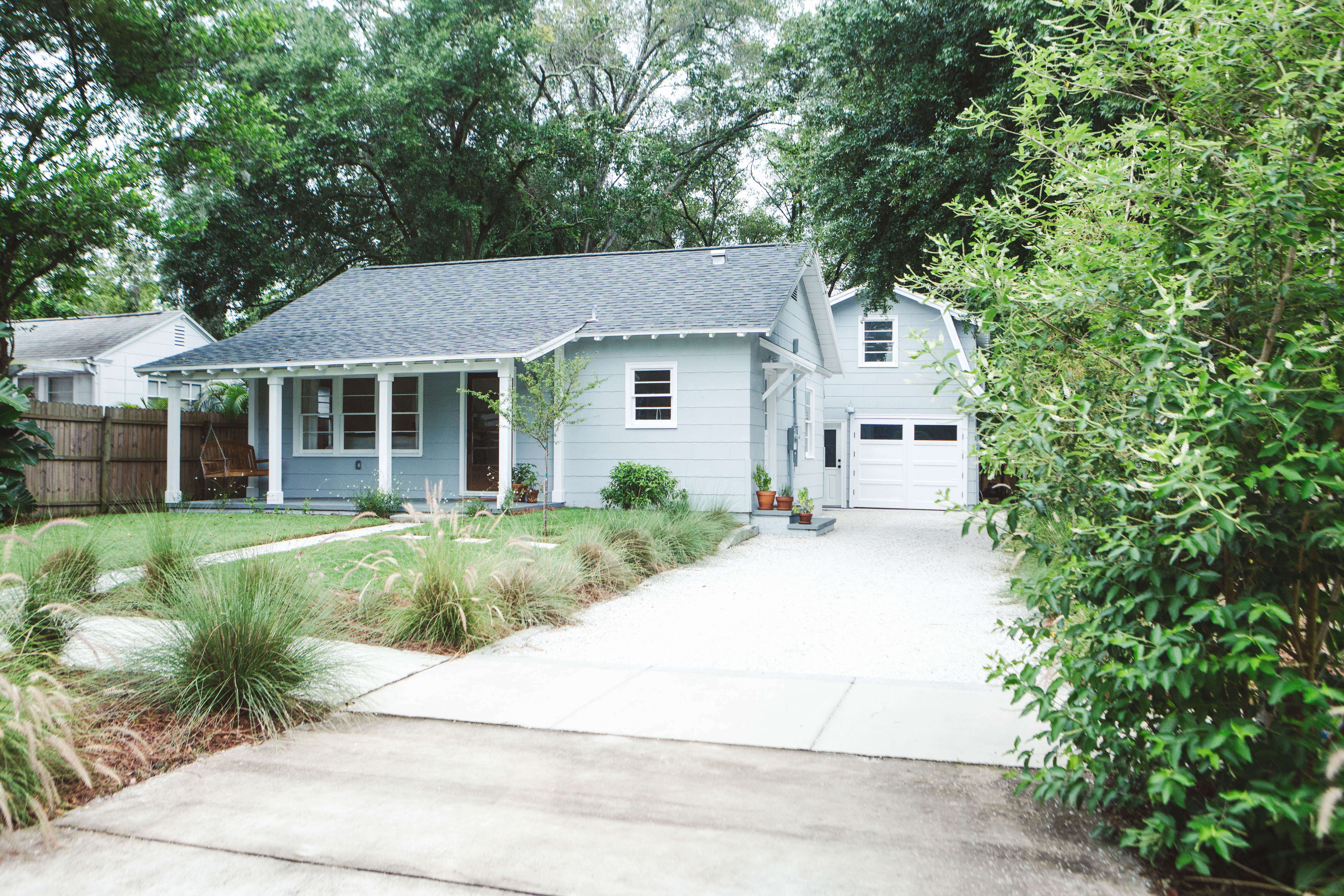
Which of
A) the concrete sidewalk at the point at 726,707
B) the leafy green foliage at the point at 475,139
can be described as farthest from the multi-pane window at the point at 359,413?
the concrete sidewalk at the point at 726,707

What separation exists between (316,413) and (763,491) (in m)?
8.80

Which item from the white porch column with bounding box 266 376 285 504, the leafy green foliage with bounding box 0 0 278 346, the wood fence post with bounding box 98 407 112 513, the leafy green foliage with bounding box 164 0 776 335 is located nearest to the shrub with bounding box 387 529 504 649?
the leafy green foliage with bounding box 0 0 278 346

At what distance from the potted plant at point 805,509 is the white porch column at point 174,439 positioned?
1113 centimetres

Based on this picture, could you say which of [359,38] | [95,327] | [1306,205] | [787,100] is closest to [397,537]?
[1306,205]

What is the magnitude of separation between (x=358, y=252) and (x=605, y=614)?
2354 cm

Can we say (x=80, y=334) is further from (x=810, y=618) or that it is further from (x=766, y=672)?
(x=766, y=672)

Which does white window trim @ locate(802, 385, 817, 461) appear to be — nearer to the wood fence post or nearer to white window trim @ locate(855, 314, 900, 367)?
white window trim @ locate(855, 314, 900, 367)

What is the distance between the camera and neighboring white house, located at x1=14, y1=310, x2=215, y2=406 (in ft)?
74.4

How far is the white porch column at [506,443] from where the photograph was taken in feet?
47.0

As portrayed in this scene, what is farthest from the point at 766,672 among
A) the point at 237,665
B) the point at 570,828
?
the point at 237,665

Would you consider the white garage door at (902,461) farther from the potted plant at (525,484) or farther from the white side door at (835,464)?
the potted plant at (525,484)

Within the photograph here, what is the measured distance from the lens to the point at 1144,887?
2824 millimetres

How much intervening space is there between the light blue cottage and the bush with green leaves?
11.0m

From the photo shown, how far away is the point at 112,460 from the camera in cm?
1573
